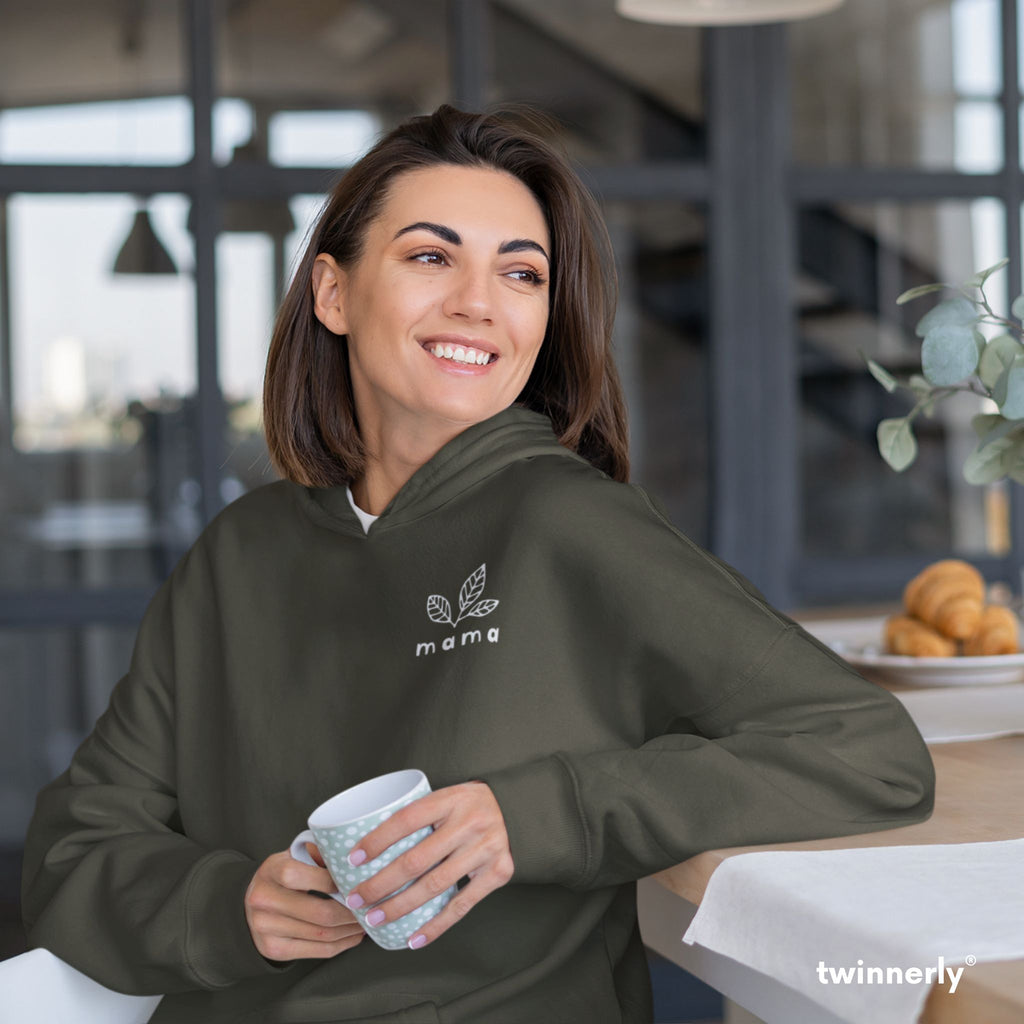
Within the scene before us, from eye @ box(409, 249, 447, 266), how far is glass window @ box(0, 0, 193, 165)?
1507mm

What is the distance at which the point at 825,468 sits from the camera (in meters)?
3.12

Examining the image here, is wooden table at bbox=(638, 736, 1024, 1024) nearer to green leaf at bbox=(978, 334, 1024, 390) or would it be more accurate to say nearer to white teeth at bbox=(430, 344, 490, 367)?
green leaf at bbox=(978, 334, 1024, 390)

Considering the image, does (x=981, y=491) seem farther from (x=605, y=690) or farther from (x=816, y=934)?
(x=816, y=934)

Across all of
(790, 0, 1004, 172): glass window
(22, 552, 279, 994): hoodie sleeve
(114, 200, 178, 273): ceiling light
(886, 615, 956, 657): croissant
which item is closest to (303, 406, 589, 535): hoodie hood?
(22, 552, 279, 994): hoodie sleeve

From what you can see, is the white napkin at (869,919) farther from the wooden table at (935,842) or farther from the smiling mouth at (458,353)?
the smiling mouth at (458,353)

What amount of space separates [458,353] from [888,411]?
2609 mm

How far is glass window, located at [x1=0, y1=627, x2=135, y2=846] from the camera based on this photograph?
8.64ft

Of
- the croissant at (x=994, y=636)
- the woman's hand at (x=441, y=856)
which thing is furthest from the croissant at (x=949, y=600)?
the woman's hand at (x=441, y=856)

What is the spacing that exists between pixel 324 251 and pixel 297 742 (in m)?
0.48

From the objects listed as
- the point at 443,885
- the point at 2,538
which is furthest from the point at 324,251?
the point at 2,538

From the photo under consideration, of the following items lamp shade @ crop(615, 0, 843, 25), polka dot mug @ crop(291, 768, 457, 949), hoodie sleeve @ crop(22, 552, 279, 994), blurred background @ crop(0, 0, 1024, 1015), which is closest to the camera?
polka dot mug @ crop(291, 768, 457, 949)

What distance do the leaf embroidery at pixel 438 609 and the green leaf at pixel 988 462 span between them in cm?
51

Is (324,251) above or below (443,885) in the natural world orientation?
above

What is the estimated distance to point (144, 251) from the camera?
109 inches
